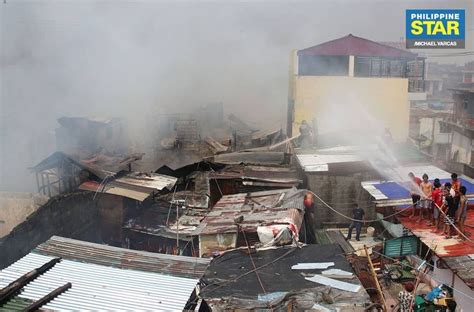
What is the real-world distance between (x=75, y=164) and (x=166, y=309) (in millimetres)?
5344

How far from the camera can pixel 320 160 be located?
833 cm

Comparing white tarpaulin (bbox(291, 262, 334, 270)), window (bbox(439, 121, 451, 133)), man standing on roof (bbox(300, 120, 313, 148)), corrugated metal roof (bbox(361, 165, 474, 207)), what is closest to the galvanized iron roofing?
white tarpaulin (bbox(291, 262, 334, 270))

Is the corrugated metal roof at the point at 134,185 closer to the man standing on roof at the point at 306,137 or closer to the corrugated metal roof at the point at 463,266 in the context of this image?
the man standing on roof at the point at 306,137

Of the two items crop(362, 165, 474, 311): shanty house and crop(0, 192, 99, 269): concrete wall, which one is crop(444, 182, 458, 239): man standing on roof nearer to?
crop(362, 165, 474, 311): shanty house

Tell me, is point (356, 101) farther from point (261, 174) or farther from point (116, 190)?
point (116, 190)

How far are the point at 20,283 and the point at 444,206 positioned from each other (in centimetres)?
409

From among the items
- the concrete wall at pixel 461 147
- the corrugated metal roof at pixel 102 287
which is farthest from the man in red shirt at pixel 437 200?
the concrete wall at pixel 461 147

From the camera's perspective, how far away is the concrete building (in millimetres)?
13414

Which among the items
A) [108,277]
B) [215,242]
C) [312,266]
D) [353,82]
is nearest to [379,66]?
[353,82]

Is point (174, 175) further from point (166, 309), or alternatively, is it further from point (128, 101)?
point (128, 101)

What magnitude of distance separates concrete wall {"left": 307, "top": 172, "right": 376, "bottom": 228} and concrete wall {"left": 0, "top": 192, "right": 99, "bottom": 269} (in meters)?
3.42

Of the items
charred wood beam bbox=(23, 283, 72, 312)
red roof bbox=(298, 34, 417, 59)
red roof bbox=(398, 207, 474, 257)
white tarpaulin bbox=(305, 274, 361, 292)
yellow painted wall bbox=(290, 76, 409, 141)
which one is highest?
red roof bbox=(298, 34, 417, 59)

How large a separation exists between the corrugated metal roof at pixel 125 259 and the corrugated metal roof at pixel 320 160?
155 inches

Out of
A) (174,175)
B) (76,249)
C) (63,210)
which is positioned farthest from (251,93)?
A: (76,249)
